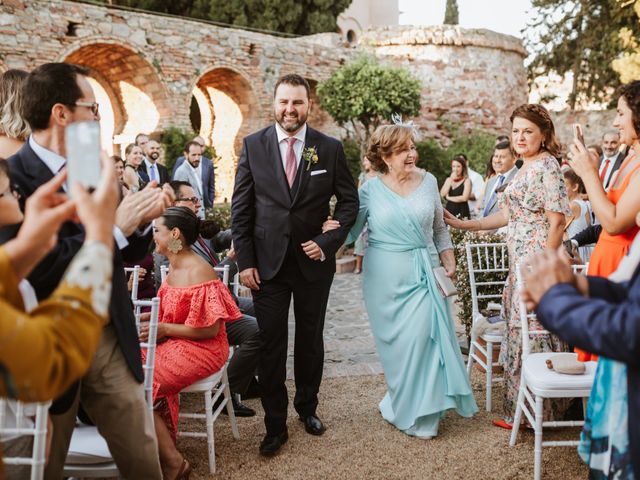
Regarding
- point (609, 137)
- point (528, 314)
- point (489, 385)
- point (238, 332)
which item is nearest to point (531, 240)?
point (528, 314)

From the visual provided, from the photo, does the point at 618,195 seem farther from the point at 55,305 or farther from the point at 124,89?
the point at 124,89

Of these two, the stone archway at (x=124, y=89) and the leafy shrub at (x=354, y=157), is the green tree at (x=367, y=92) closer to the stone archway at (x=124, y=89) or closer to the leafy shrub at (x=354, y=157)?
the leafy shrub at (x=354, y=157)

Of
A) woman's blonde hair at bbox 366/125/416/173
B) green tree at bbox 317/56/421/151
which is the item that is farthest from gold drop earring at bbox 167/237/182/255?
green tree at bbox 317/56/421/151

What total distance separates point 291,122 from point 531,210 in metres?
1.55

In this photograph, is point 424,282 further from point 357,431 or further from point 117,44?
point 117,44

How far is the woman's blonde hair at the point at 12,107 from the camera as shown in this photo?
3.01 meters

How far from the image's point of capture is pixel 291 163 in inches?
140

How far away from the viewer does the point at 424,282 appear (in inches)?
149

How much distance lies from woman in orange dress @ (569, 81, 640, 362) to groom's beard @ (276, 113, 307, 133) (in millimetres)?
1528

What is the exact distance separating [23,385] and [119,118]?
1436 centimetres

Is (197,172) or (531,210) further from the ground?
(531,210)

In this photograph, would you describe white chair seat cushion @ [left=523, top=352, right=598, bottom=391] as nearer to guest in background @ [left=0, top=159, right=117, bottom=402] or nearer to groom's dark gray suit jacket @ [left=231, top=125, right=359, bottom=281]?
groom's dark gray suit jacket @ [left=231, top=125, right=359, bottom=281]

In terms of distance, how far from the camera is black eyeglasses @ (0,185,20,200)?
1.89 m

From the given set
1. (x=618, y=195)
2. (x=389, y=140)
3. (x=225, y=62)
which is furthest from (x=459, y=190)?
(x=225, y=62)
